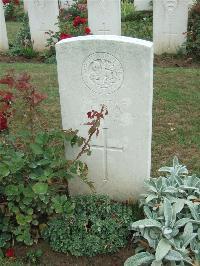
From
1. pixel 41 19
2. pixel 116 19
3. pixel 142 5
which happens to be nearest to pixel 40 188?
pixel 116 19

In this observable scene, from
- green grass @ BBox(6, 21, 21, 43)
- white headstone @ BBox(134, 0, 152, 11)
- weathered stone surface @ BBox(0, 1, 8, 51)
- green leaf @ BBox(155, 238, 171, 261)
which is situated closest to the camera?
green leaf @ BBox(155, 238, 171, 261)

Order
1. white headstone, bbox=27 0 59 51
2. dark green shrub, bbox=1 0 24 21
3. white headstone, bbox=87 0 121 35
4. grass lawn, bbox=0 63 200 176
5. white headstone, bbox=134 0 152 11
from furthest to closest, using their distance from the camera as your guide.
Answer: dark green shrub, bbox=1 0 24 21 < white headstone, bbox=134 0 152 11 < white headstone, bbox=27 0 59 51 < white headstone, bbox=87 0 121 35 < grass lawn, bbox=0 63 200 176

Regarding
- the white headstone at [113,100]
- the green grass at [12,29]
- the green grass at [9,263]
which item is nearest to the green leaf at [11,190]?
the green grass at [9,263]

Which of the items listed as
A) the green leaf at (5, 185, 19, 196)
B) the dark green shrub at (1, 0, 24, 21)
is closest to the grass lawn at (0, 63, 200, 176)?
the green leaf at (5, 185, 19, 196)

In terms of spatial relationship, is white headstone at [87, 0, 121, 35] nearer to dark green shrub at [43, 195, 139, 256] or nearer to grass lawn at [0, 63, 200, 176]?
grass lawn at [0, 63, 200, 176]

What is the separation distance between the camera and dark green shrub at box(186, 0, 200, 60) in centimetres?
835

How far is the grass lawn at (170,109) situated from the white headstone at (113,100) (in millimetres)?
844

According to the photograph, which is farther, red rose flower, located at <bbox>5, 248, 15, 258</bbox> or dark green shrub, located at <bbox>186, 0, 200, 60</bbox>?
dark green shrub, located at <bbox>186, 0, 200, 60</bbox>

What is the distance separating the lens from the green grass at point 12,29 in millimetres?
11136

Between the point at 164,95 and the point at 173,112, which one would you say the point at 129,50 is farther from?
the point at 164,95

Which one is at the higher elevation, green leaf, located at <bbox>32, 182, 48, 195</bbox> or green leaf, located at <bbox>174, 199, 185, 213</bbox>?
green leaf, located at <bbox>32, 182, 48, 195</bbox>

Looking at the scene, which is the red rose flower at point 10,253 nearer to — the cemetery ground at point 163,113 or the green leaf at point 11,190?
the cemetery ground at point 163,113

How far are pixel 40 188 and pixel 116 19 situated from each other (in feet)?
19.0

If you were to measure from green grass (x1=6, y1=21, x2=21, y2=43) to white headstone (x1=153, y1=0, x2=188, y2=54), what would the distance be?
3.86 meters
